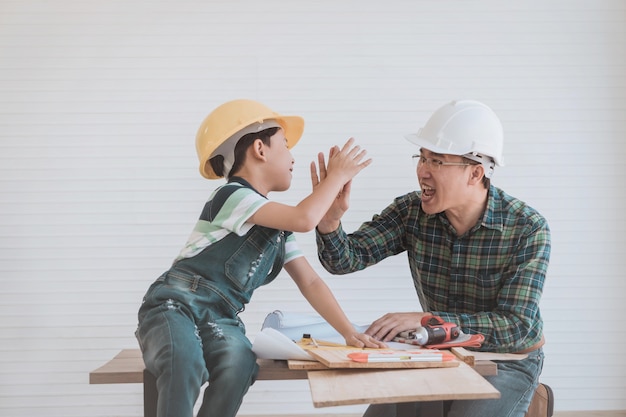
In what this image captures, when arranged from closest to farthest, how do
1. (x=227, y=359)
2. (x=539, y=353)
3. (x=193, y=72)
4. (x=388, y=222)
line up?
(x=227, y=359) → (x=539, y=353) → (x=388, y=222) → (x=193, y=72)

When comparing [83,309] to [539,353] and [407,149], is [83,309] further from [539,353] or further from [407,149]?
[539,353]

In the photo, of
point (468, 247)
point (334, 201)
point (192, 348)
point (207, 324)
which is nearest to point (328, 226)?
point (334, 201)

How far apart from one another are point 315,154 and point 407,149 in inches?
19.8

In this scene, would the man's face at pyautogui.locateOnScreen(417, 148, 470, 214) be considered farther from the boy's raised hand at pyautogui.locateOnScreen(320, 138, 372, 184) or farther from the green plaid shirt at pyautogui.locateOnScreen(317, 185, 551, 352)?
the boy's raised hand at pyautogui.locateOnScreen(320, 138, 372, 184)

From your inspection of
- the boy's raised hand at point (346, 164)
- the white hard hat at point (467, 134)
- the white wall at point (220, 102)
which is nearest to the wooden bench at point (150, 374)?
the boy's raised hand at point (346, 164)

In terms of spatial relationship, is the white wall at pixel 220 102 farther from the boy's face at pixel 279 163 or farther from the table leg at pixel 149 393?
the table leg at pixel 149 393

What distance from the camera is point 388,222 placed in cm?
305

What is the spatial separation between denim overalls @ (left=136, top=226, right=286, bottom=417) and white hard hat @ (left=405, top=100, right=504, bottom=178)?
0.68 metres

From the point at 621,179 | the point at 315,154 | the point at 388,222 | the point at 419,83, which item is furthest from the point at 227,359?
the point at 621,179

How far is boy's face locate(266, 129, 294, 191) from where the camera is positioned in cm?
263

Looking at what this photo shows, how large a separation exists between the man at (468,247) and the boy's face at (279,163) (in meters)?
0.10

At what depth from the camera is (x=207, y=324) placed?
2291 mm

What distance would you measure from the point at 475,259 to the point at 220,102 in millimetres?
1946

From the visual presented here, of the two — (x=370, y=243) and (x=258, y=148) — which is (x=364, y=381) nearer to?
(x=258, y=148)
